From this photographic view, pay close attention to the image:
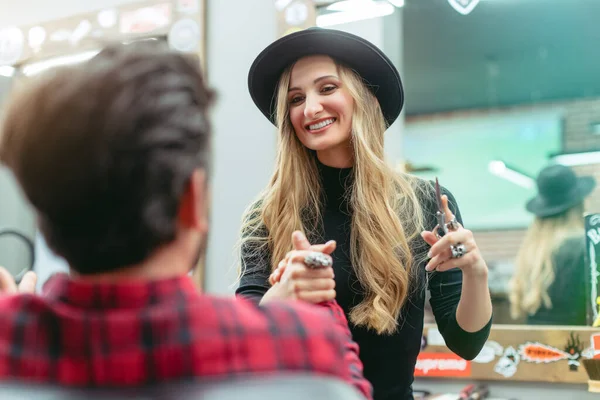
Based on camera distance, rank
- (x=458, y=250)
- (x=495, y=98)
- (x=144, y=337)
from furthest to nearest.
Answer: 1. (x=495, y=98)
2. (x=458, y=250)
3. (x=144, y=337)

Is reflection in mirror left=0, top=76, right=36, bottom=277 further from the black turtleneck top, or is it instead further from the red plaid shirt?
the red plaid shirt

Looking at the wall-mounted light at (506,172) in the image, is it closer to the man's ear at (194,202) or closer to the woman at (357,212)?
the woman at (357,212)

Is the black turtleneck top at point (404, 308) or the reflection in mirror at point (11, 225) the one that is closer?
the black turtleneck top at point (404, 308)

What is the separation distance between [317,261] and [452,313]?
541 millimetres

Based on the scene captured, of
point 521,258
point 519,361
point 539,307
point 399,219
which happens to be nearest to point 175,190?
point 399,219

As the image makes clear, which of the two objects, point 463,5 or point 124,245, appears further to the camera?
point 463,5

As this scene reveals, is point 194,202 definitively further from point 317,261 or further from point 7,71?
point 7,71

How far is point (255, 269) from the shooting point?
134 centimetres

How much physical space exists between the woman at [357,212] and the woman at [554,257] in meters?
1.19

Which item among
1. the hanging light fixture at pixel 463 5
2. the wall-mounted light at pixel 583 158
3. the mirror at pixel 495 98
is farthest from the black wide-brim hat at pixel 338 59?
the wall-mounted light at pixel 583 158

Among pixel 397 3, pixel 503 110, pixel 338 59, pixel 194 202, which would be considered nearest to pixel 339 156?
pixel 338 59

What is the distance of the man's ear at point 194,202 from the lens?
0.62 m

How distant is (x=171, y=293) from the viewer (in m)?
0.60

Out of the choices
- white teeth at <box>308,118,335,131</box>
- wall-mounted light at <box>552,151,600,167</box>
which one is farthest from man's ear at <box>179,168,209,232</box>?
wall-mounted light at <box>552,151,600,167</box>
